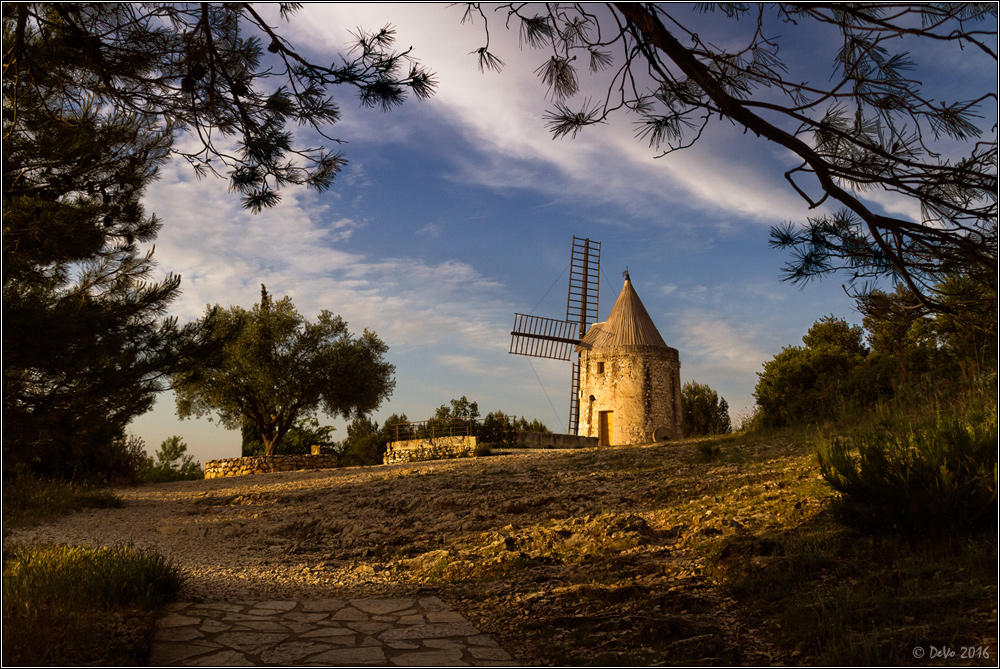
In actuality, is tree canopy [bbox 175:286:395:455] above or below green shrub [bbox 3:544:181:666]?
above

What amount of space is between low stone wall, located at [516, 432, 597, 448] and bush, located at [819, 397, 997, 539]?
16.2m

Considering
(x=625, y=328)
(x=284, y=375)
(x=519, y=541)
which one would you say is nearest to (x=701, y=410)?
(x=625, y=328)

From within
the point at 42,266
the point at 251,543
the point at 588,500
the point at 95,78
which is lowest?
the point at 251,543

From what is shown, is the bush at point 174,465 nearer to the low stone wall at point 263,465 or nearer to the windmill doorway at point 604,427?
the low stone wall at point 263,465

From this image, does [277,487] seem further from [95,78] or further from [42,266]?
[95,78]

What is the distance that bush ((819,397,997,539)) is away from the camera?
5.27 m

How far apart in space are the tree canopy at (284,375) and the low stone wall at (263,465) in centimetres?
262

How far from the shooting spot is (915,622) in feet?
13.0

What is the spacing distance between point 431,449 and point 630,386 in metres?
7.29

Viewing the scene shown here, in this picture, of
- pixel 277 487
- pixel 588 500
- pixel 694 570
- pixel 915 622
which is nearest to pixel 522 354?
pixel 277 487

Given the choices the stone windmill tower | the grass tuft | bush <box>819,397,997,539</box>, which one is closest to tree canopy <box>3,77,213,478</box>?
the grass tuft

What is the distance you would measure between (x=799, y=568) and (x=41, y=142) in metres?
8.32

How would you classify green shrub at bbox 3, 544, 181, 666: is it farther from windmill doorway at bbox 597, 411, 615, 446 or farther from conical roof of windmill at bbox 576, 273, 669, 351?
conical roof of windmill at bbox 576, 273, 669, 351

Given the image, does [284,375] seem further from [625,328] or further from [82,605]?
[82,605]
